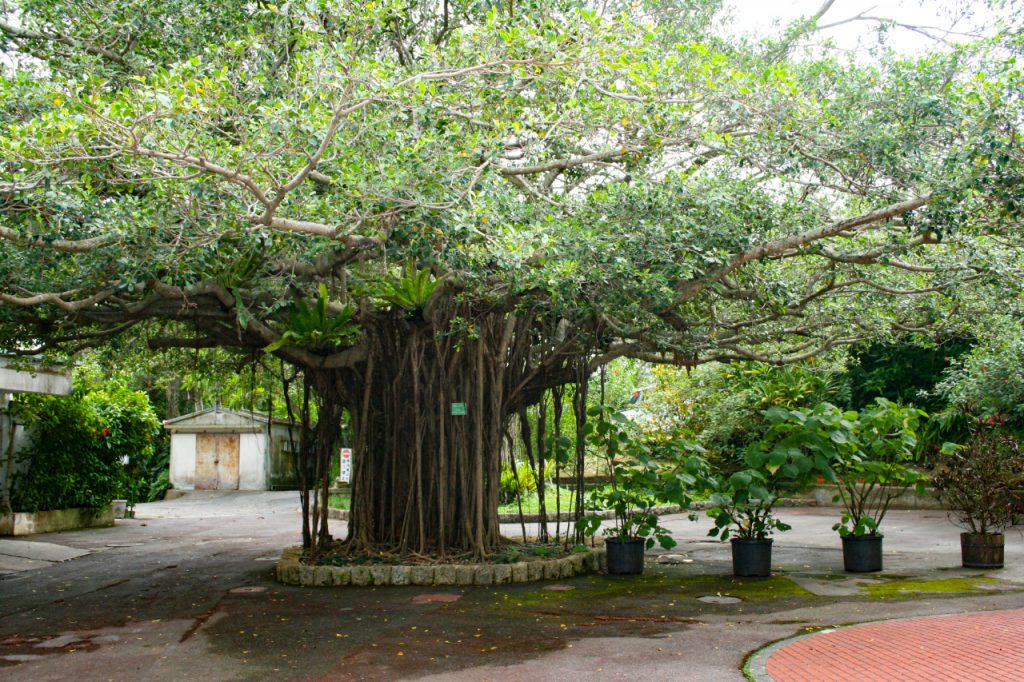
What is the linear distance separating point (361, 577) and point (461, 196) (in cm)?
455

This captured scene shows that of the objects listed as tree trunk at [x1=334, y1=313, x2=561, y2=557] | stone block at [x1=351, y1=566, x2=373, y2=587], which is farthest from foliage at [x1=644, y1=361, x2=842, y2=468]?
stone block at [x1=351, y1=566, x2=373, y2=587]

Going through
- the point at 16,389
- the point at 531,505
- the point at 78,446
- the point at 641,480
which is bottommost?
the point at 531,505

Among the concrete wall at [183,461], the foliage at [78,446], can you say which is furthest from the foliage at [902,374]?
the concrete wall at [183,461]

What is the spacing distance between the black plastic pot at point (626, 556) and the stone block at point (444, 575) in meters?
1.82

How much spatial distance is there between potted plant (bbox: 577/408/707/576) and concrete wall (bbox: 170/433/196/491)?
24570mm

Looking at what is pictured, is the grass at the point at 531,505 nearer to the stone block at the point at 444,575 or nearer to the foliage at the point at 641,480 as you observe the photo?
the foliage at the point at 641,480

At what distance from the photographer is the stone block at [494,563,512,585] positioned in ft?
31.7

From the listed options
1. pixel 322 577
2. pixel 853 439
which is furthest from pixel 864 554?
pixel 322 577

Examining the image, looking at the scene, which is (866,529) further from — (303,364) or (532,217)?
(303,364)

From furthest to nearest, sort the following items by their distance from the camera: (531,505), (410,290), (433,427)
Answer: (531,505), (433,427), (410,290)

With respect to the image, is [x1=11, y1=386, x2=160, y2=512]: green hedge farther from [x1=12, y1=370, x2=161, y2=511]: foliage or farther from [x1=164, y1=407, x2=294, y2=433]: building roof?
[x1=164, y1=407, x2=294, y2=433]: building roof

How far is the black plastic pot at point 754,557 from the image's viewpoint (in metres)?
9.64

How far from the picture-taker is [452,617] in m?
7.86

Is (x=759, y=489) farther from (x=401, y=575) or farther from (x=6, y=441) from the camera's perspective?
(x=6, y=441)
